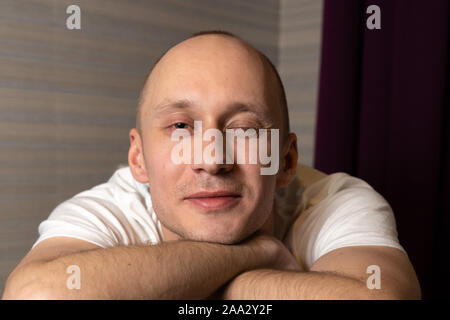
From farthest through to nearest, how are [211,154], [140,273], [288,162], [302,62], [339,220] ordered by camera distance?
[302,62], [288,162], [339,220], [211,154], [140,273]

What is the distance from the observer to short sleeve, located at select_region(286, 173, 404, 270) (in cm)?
91

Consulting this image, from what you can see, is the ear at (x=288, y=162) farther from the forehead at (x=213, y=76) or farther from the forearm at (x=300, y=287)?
the forearm at (x=300, y=287)

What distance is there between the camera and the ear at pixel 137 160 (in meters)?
1.05

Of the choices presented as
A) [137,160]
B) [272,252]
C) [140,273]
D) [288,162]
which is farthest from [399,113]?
[140,273]

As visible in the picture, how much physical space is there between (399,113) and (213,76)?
0.75 metres

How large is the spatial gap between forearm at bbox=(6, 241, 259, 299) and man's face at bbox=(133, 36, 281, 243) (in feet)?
0.21

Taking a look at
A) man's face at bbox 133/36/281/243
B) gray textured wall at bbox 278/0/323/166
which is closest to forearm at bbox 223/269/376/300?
man's face at bbox 133/36/281/243

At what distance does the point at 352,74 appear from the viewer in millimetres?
1458

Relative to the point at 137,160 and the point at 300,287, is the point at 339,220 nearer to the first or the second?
the point at 300,287

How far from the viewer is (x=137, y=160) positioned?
1062 mm

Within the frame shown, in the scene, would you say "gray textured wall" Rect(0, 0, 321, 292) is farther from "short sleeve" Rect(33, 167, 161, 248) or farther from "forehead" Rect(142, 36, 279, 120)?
"forehead" Rect(142, 36, 279, 120)

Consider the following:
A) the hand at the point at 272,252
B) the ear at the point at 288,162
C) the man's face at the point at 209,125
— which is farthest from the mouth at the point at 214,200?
the ear at the point at 288,162
